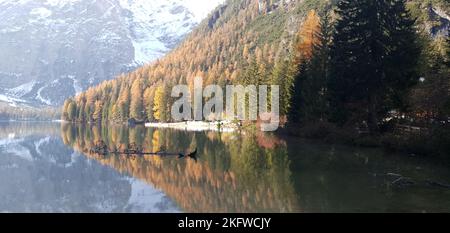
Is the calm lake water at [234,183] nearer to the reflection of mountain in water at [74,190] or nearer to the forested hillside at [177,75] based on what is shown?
the reflection of mountain in water at [74,190]

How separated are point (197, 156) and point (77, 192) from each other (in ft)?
51.0

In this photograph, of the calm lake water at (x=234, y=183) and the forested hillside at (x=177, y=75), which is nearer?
the calm lake water at (x=234, y=183)

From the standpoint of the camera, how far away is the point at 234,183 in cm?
2659

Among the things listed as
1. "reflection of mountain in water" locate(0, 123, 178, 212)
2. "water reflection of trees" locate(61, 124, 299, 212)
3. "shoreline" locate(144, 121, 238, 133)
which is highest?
"shoreline" locate(144, 121, 238, 133)

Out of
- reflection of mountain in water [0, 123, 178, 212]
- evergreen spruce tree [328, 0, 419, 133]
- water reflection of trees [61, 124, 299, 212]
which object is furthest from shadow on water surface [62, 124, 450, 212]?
evergreen spruce tree [328, 0, 419, 133]

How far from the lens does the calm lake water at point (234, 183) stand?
20.7m

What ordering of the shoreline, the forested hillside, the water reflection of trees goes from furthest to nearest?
the forested hillside, the shoreline, the water reflection of trees

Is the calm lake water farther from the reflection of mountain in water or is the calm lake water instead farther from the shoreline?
the shoreline

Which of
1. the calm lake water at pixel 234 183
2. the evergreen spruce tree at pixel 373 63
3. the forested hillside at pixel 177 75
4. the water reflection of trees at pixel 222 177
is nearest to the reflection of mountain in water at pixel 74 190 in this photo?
the calm lake water at pixel 234 183

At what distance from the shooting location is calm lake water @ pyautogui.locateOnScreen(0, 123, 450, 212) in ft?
68.0

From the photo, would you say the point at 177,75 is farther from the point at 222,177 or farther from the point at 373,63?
the point at 222,177

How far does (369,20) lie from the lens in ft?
148

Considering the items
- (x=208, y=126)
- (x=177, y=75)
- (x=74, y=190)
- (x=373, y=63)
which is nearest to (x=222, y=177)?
(x=74, y=190)

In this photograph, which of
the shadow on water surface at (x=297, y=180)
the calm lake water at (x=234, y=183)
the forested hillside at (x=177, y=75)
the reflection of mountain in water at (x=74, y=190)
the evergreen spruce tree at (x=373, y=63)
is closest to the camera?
the shadow on water surface at (x=297, y=180)
